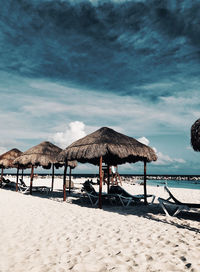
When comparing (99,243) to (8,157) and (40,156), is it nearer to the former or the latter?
(40,156)

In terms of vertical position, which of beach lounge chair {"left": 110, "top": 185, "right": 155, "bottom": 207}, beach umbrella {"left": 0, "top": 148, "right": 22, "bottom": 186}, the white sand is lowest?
the white sand

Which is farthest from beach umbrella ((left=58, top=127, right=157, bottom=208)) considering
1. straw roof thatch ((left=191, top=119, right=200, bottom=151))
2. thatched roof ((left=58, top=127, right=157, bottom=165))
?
straw roof thatch ((left=191, top=119, right=200, bottom=151))

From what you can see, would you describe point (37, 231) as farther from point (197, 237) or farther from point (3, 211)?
point (197, 237)

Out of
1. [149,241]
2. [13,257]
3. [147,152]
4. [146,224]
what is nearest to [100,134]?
[147,152]

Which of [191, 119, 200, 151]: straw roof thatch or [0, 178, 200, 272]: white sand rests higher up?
[191, 119, 200, 151]: straw roof thatch

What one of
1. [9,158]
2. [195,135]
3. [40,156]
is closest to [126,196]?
[195,135]

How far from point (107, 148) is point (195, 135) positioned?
10.3ft

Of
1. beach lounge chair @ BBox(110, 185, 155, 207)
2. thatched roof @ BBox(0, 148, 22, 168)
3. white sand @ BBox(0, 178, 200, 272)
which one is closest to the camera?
white sand @ BBox(0, 178, 200, 272)

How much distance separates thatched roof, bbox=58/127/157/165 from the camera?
25.7 feet

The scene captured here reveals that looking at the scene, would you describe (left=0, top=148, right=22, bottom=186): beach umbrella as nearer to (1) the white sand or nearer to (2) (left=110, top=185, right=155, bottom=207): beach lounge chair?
(2) (left=110, top=185, right=155, bottom=207): beach lounge chair

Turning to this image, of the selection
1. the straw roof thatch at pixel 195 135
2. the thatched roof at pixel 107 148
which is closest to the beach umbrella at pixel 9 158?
the thatched roof at pixel 107 148

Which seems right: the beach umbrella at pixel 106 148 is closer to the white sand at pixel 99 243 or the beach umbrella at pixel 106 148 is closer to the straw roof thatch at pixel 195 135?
the white sand at pixel 99 243

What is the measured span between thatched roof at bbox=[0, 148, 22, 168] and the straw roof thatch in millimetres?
14520

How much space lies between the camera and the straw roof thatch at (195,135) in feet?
18.6
